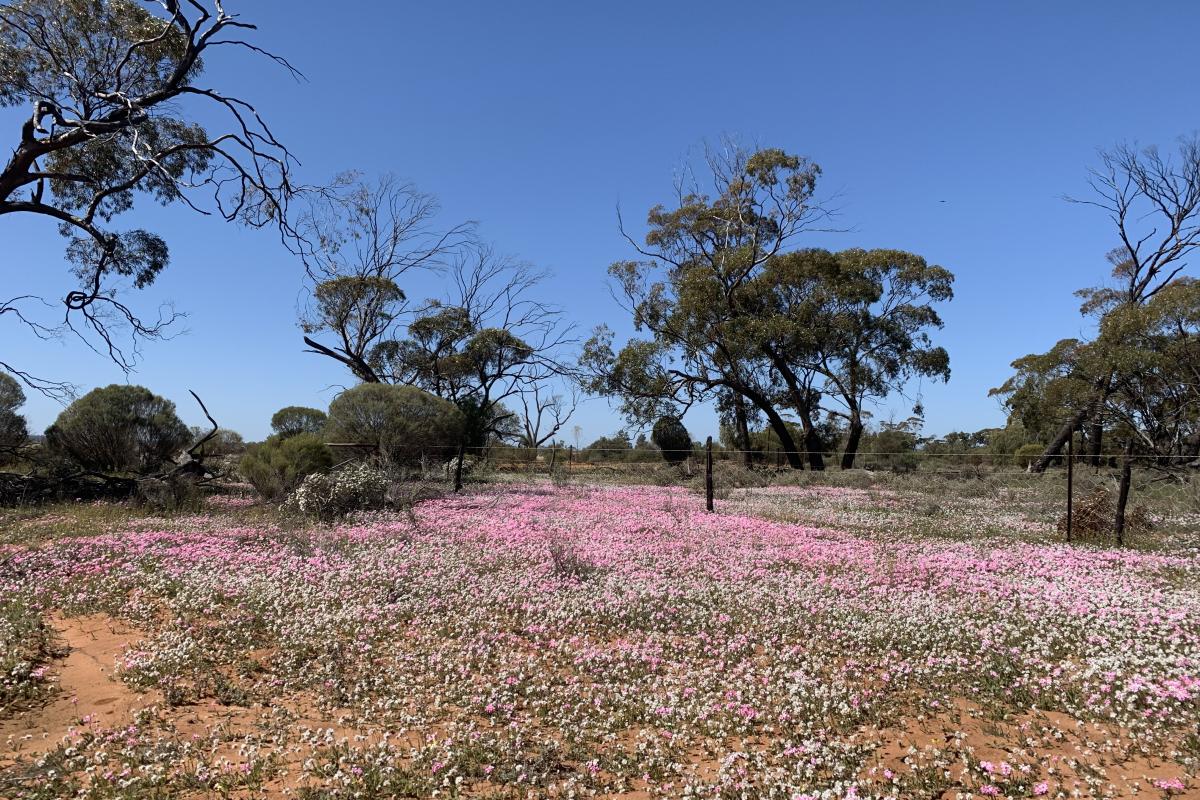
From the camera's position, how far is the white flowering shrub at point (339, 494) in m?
12.1

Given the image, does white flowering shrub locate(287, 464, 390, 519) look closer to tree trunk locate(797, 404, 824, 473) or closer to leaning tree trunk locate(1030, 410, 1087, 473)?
tree trunk locate(797, 404, 824, 473)

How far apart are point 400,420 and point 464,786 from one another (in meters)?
16.5

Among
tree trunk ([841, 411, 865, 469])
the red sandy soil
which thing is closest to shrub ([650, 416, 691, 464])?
tree trunk ([841, 411, 865, 469])

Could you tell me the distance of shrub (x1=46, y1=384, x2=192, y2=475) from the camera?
54.5 ft

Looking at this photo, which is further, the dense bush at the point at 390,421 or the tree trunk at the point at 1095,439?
the tree trunk at the point at 1095,439

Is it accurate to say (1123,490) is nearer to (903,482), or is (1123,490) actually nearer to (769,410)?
(903,482)

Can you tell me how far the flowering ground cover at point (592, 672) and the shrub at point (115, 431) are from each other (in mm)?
8532

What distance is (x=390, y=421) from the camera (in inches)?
754

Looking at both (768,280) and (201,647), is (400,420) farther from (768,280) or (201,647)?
(768,280)

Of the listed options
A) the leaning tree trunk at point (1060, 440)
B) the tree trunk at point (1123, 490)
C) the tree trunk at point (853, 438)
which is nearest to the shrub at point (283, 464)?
the tree trunk at point (1123, 490)

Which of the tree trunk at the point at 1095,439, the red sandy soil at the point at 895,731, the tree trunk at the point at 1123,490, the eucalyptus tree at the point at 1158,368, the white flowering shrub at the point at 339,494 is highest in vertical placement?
the eucalyptus tree at the point at 1158,368

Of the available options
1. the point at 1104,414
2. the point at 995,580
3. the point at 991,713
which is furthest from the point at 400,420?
the point at 1104,414

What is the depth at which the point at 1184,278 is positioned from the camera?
82.2 ft

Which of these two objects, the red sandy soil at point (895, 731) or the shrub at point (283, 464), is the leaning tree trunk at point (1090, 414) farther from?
the shrub at point (283, 464)
